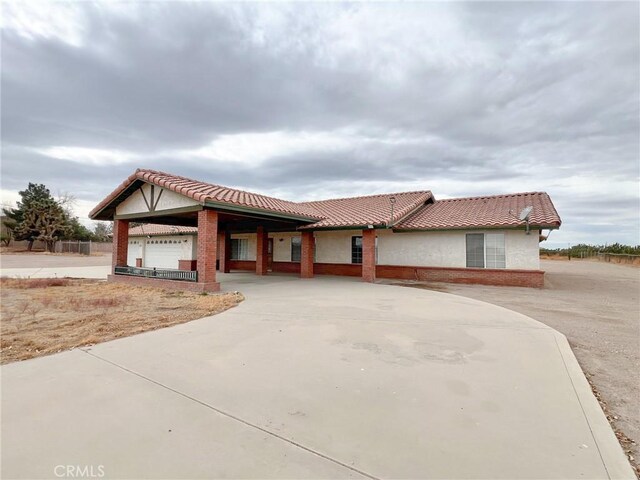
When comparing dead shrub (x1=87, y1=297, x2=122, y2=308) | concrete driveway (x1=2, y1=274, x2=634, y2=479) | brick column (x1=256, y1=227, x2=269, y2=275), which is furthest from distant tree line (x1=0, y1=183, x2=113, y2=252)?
concrete driveway (x1=2, y1=274, x2=634, y2=479)

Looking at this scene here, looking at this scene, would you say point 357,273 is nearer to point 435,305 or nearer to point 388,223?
point 388,223

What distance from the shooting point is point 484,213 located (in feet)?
54.0

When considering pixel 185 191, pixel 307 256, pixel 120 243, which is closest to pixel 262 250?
pixel 307 256

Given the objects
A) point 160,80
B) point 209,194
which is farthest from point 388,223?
point 160,80

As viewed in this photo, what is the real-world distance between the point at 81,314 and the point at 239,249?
50.2ft

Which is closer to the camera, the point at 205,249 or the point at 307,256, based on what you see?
the point at 205,249

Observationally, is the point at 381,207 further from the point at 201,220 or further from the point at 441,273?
the point at 201,220

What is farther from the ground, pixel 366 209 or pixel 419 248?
pixel 366 209

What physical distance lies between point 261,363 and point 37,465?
241 centimetres

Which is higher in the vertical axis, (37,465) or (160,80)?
(160,80)

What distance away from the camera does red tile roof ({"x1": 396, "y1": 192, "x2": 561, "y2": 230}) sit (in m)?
14.4

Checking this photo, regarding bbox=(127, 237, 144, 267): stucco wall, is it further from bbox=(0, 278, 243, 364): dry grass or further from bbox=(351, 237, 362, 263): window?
bbox=(351, 237, 362, 263): window

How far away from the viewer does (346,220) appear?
16234 millimetres

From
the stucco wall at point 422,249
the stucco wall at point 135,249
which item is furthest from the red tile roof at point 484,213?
the stucco wall at point 135,249
